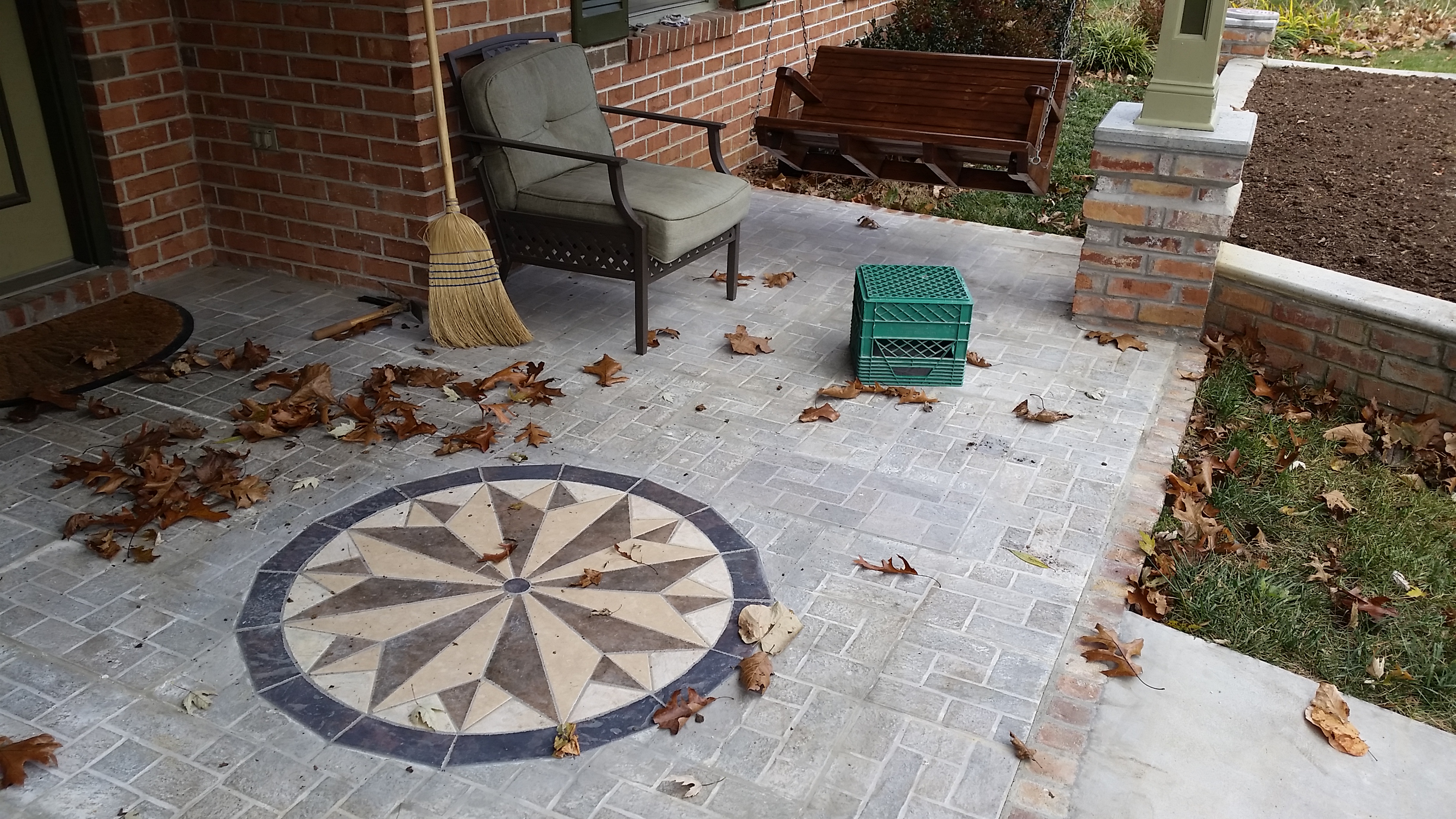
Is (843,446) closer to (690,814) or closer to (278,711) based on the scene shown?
(690,814)

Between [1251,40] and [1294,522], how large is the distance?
24.4 feet

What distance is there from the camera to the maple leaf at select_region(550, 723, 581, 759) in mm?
2457

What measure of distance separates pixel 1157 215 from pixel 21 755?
412cm

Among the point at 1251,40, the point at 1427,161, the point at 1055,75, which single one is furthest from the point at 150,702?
the point at 1251,40

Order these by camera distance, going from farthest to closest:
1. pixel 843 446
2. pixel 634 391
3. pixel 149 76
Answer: pixel 149 76 < pixel 634 391 < pixel 843 446

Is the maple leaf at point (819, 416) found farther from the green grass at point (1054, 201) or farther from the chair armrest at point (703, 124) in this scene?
the green grass at point (1054, 201)

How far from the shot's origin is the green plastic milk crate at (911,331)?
4.14m

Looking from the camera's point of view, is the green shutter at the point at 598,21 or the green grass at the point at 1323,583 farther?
the green shutter at the point at 598,21

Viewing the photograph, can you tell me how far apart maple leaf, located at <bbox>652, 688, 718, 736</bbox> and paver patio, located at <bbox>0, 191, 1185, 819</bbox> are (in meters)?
0.03

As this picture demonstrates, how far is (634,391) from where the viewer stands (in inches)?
165

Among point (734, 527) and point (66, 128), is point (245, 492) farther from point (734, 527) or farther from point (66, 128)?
point (66, 128)

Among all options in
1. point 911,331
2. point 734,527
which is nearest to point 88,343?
point 734,527

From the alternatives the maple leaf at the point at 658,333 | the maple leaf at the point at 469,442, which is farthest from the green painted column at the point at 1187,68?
the maple leaf at the point at 469,442

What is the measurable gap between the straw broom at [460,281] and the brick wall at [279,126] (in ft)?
0.62
